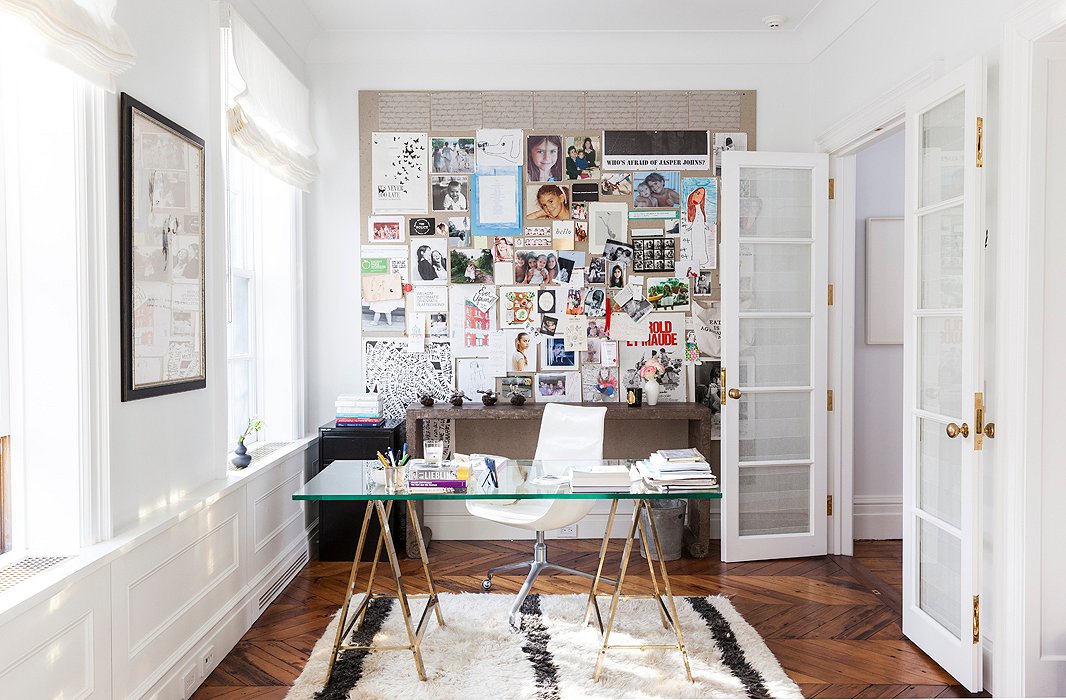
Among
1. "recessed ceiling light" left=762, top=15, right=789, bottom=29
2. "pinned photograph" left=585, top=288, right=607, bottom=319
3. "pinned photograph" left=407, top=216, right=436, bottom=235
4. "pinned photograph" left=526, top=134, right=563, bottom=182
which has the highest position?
"recessed ceiling light" left=762, top=15, right=789, bottom=29

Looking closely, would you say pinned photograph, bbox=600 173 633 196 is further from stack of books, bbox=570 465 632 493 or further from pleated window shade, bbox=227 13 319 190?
stack of books, bbox=570 465 632 493

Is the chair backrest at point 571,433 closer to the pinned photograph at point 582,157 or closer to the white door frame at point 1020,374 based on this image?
the pinned photograph at point 582,157

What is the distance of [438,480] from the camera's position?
282 centimetres

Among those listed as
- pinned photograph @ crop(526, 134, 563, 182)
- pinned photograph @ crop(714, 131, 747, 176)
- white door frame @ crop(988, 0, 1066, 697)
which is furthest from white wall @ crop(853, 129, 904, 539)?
white door frame @ crop(988, 0, 1066, 697)

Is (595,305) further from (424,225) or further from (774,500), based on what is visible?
(774,500)

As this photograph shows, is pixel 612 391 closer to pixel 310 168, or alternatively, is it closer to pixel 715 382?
pixel 715 382

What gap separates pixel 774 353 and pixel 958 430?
1.53 m

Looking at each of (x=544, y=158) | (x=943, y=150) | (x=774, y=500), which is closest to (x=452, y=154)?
(x=544, y=158)

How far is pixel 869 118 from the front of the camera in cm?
380

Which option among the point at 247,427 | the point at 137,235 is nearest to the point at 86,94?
the point at 137,235

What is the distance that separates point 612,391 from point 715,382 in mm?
659

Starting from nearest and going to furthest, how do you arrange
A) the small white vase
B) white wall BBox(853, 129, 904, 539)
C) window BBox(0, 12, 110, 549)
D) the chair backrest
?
window BBox(0, 12, 110, 549)
the chair backrest
the small white vase
white wall BBox(853, 129, 904, 539)

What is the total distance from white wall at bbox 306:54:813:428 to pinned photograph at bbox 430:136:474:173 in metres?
0.35

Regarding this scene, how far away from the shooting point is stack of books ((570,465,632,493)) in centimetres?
279
